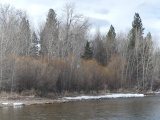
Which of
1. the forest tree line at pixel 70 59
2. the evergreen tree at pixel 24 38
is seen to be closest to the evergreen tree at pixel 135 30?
the forest tree line at pixel 70 59

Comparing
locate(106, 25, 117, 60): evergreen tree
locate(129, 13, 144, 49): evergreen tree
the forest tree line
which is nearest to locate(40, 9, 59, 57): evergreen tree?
the forest tree line

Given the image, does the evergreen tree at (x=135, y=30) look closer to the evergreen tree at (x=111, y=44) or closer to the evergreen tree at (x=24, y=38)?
the evergreen tree at (x=111, y=44)

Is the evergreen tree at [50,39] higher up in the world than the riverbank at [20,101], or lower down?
higher up

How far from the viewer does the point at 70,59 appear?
5950 centimetres

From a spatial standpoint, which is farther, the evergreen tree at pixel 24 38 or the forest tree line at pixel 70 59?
the evergreen tree at pixel 24 38

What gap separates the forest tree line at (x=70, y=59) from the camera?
49.2 meters

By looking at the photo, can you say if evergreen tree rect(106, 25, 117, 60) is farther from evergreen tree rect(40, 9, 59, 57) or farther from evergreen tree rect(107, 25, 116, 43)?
evergreen tree rect(40, 9, 59, 57)

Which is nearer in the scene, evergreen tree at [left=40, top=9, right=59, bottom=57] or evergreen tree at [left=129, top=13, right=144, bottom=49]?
evergreen tree at [left=40, top=9, right=59, bottom=57]

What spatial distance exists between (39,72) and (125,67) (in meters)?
33.8

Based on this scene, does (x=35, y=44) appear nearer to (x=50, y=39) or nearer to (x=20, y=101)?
(x=50, y=39)

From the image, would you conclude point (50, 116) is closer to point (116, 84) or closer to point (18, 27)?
point (116, 84)

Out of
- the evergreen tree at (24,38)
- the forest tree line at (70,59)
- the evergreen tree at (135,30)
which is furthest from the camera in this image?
the evergreen tree at (135,30)

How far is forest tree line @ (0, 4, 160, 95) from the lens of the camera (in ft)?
162

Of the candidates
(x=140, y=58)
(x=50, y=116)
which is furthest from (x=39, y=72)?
(x=140, y=58)
